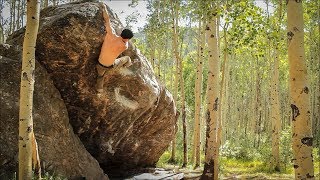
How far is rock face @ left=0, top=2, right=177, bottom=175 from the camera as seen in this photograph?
7.86 meters

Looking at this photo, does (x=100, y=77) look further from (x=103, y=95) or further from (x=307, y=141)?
(x=307, y=141)

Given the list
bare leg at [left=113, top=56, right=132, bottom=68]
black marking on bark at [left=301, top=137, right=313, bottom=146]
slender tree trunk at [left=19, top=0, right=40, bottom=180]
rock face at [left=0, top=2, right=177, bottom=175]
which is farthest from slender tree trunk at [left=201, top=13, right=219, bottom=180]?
slender tree trunk at [left=19, top=0, right=40, bottom=180]

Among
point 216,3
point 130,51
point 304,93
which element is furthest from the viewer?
point 216,3

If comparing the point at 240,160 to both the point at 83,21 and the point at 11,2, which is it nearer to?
the point at 83,21

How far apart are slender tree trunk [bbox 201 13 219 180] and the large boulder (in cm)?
309

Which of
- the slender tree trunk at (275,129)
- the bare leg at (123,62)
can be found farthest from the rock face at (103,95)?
the slender tree trunk at (275,129)

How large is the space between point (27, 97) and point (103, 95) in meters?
3.29

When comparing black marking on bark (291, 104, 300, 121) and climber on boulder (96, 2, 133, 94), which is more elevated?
climber on boulder (96, 2, 133, 94)

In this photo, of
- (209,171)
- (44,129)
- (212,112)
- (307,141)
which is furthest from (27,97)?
(209,171)

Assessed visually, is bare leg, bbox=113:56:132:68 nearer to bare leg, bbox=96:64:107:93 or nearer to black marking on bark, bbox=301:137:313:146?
bare leg, bbox=96:64:107:93

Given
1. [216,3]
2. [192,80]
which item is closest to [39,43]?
[216,3]

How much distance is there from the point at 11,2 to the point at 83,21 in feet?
73.5

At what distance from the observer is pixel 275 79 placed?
552 inches

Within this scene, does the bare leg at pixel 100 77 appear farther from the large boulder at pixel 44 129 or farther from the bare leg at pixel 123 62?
the large boulder at pixel 44 129
